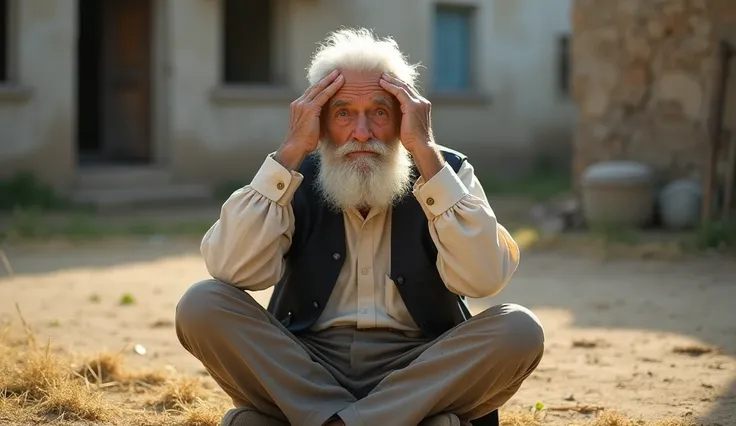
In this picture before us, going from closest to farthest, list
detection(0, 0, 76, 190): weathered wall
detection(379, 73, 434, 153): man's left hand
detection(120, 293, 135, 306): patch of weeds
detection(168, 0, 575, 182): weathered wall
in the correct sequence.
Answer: detection(379, 73, 434, 153): man's left hand → detection(120, 293, 135, 306): patch of weeds → detection(0, 0, 76, 190): weathered wall → detection(168, 0, 575, 182): weathered wall

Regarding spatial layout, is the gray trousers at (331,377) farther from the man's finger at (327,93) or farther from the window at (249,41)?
the window at (249,41)

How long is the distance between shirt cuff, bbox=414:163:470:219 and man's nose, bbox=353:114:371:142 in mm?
282

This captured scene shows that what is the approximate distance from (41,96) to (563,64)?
349 inches

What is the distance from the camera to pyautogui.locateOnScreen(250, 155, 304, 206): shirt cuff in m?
3.45

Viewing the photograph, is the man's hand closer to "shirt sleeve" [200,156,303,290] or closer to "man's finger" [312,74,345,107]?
"man's finger" [312,74,345,107]

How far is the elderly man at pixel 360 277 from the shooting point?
130 inches

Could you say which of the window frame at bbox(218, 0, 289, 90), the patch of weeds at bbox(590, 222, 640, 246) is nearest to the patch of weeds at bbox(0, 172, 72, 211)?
the window frame at bbox(218, 0, 289, 90)

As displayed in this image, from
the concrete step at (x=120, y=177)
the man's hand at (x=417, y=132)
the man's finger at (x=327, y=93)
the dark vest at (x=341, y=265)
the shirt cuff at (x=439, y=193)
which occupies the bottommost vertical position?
the concrete step at (x=120, y=177)

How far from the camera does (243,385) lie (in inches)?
134

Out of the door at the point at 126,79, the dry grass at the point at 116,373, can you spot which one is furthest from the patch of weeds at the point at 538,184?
the dry grass at the point at 116,373

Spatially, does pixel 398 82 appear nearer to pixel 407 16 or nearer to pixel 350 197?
pixel 350 197

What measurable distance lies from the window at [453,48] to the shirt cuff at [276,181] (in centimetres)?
1238

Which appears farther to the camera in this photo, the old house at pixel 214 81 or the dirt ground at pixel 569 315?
the old house at pixel 214 81

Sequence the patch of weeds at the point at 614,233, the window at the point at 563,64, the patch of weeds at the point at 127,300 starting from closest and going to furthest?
the patch of weeds at the point at 127,300 < the patch of weeds at the point at 614,233 < the window at the point at 563,64
